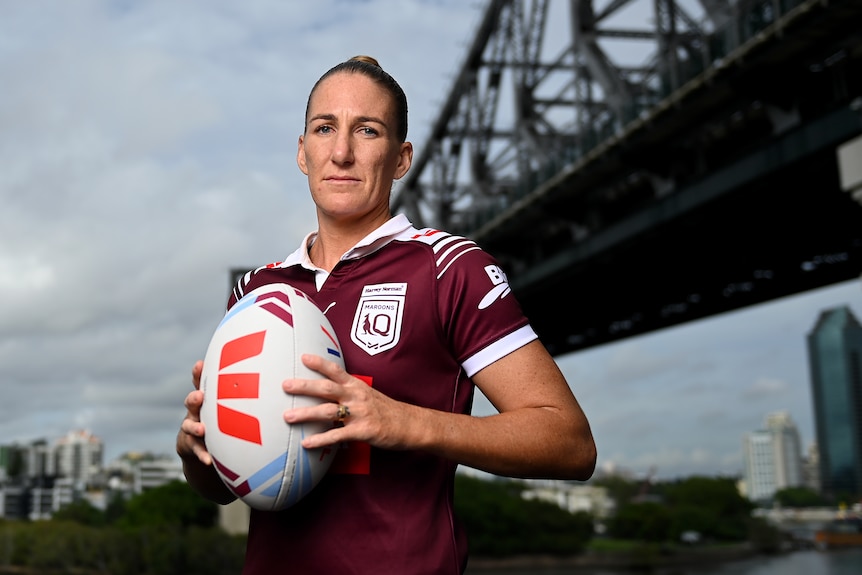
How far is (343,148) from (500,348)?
1.79 feet

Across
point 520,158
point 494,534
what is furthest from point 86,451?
point 520,158

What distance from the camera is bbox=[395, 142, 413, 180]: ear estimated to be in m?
2.10

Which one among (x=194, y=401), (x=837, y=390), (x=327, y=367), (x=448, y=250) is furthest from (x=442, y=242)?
(x=837, y=390)

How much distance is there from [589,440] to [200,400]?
0.77 metres

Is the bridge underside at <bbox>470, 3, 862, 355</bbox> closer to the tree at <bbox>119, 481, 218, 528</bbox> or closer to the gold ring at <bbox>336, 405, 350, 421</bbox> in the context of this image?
the gold ring at <bbox>336, 405, 350, 421</bbox>

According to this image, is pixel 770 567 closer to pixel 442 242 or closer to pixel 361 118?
pixel 442 242

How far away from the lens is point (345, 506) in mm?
1785

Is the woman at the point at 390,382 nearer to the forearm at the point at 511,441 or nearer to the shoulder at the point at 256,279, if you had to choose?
the forearm at the point at 511,441

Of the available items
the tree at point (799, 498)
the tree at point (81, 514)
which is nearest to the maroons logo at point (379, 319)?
the tree at point (799, 498)

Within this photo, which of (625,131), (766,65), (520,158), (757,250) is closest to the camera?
(766,65)

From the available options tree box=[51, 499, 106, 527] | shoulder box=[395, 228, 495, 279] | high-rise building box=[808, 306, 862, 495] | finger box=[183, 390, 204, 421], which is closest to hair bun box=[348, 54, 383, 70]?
shoulder box=[395, 228, 495, 279]

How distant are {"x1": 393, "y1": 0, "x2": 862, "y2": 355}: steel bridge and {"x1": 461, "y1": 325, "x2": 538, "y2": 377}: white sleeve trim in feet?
29.7

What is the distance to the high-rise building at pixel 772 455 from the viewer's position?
109 metres

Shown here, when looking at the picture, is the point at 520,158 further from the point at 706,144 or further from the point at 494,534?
the point at 494,534
